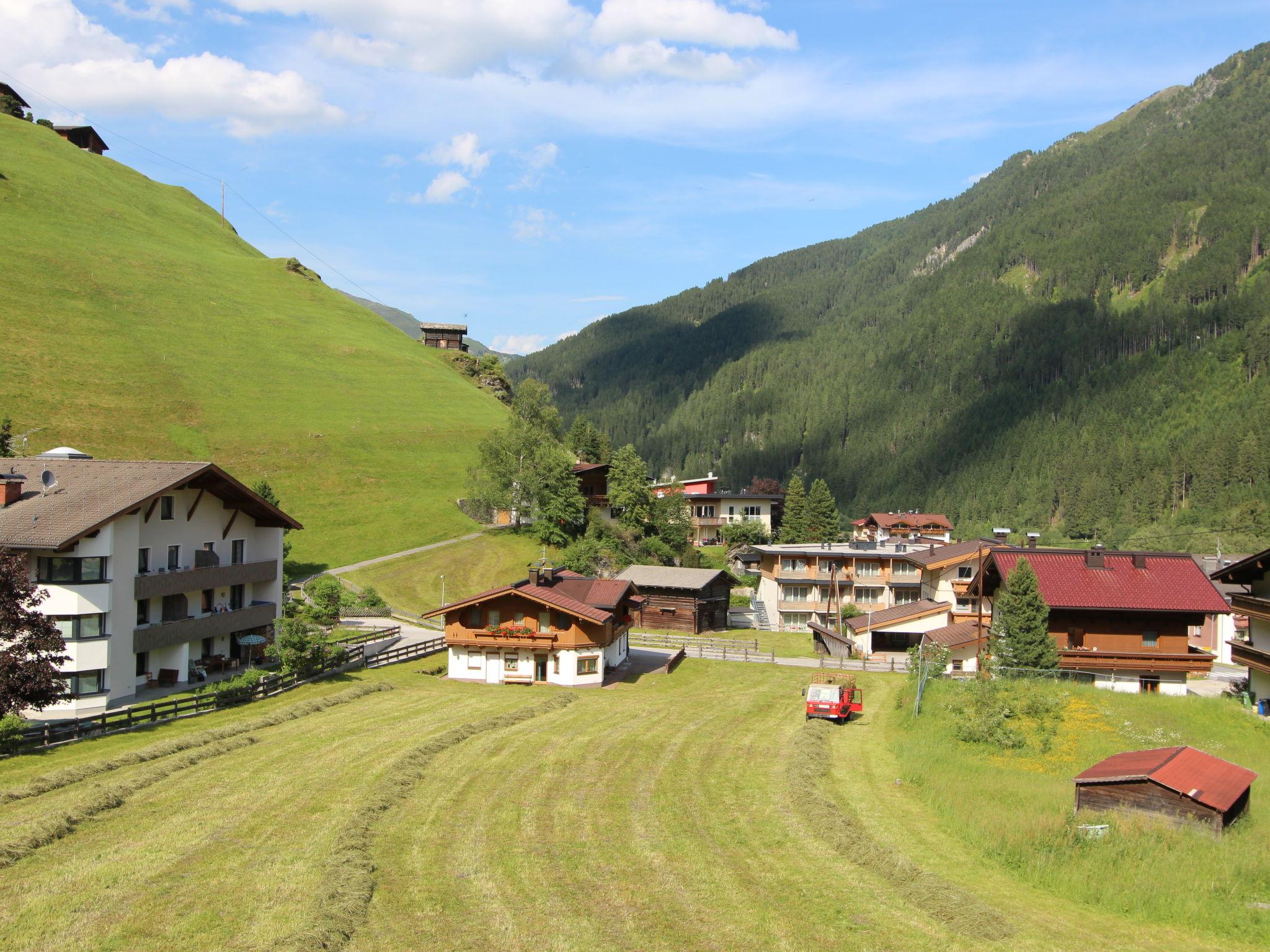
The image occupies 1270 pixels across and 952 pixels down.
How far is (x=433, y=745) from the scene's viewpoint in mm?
32844

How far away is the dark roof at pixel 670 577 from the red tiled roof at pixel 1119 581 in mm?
27542

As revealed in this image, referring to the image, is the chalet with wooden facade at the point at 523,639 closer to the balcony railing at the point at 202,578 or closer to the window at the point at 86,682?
the balcony railing at the point at 202,578

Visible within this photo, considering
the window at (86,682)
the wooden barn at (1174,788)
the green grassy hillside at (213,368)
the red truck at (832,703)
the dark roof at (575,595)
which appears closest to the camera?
the wooden barn at (1174,788)

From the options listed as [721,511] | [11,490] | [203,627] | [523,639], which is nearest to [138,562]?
[203,627]

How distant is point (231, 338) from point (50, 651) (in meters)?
105

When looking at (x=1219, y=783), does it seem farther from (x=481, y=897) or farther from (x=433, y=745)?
(x=433, y=745)

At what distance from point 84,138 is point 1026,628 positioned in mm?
208586

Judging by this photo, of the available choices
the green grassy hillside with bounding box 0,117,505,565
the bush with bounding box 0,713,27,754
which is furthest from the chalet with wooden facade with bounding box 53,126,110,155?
the bush with bounding box 0,713,27,754

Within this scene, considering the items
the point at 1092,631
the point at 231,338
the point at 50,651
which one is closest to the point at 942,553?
the point at 1092,631

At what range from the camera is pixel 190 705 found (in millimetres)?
38031

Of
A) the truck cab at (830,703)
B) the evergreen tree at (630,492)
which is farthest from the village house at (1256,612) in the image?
the evergreen tree at (630,492)

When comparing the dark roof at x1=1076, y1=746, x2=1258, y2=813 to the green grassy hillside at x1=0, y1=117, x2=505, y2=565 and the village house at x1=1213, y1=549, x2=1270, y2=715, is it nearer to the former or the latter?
the village house at x1=1213, y1=549, x2=1270, y2=715

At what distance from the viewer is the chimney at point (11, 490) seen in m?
41.8

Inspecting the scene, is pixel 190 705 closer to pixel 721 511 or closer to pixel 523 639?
pixel 523 639
